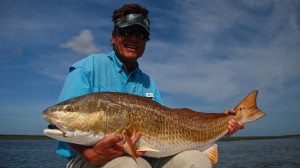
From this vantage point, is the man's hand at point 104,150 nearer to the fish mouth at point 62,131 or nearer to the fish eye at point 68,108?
the fish mouth at point 62,131

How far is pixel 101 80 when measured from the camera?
191 inches

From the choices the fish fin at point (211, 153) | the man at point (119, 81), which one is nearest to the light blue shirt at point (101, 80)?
the man at point (119, 81)

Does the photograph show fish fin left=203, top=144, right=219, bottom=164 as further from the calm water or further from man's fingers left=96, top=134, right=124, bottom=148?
the calm water

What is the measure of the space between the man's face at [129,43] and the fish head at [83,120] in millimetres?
1527

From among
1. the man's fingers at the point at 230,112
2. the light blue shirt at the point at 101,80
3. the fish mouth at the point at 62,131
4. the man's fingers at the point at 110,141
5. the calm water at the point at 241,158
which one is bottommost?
the calm water at the point at 241,158

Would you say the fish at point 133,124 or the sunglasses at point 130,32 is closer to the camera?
the fish at point 133,124

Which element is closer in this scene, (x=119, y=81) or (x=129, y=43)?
(x=119, y=81)

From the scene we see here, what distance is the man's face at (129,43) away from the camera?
17.3ft

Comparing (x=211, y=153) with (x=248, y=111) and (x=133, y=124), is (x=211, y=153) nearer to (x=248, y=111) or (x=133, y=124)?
(x=248, y=111)

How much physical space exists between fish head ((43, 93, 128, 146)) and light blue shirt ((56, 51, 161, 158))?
0.44m

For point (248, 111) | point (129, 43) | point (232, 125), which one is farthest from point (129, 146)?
point (248, 111)

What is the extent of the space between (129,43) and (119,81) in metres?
0.70

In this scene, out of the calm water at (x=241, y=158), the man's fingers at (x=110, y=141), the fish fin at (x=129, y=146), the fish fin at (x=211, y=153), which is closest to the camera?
the man's fingers at (x=110, y=141)

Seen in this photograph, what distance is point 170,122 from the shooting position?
15.3 feet
